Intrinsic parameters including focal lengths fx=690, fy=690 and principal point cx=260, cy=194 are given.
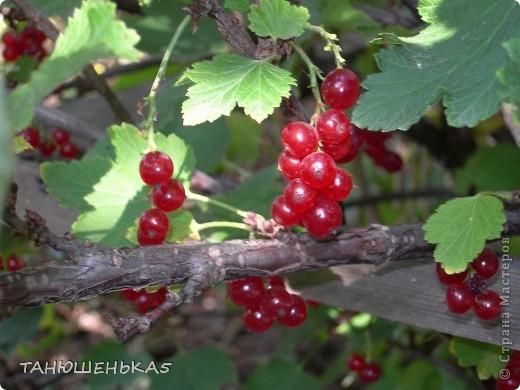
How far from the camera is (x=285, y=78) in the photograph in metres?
0.89

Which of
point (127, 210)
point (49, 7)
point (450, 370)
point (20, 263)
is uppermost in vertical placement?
point (49, 7)

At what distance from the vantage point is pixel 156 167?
3.20ft

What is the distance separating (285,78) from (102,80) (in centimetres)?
68

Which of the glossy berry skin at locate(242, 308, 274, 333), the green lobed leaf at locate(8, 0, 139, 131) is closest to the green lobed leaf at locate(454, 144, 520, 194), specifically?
the glossy berry skin at locate(242, 308, 274, 333)

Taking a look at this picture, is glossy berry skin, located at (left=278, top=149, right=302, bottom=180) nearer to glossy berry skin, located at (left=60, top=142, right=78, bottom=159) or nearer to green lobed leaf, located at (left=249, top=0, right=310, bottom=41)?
green lobed leaf, located at (left=249, top=0, right=310, bottom=41)

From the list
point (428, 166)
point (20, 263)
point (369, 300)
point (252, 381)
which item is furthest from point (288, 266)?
point (428, 166)

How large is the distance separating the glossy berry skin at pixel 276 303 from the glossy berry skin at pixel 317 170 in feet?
0.80

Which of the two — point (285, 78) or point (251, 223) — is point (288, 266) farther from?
point (285, 78)

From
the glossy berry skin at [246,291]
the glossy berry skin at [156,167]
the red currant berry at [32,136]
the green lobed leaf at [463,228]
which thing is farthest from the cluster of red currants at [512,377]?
the red currant berry at [32,136]

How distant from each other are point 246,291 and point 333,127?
334 millimetres

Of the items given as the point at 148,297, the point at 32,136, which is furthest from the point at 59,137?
the point at 148,297

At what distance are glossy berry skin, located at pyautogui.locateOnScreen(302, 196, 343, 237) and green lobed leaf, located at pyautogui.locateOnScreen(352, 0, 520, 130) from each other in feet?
0.41

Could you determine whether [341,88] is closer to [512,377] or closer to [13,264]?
[512,377]

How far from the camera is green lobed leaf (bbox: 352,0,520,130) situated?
878 millimetres
